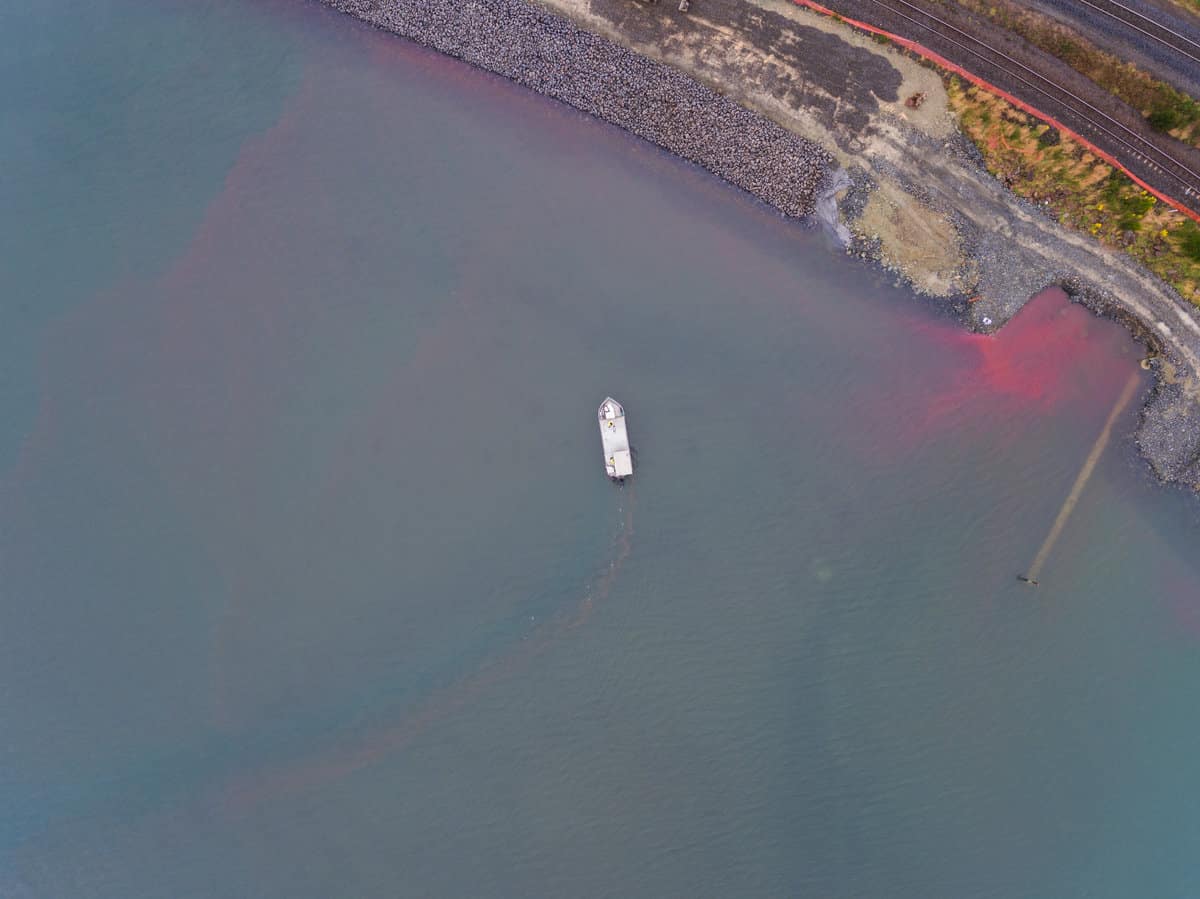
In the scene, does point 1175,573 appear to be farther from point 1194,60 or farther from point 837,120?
point 837,120

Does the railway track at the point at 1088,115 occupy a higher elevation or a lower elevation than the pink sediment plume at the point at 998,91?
higher

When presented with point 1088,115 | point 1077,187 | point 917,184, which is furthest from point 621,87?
point 1077,187

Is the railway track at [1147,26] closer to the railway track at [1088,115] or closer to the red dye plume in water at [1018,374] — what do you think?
the railway track at [1088,115]

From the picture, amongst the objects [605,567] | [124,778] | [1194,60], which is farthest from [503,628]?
[1194,60]

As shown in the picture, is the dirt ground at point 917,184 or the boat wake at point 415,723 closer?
the boat wake at point 415,723

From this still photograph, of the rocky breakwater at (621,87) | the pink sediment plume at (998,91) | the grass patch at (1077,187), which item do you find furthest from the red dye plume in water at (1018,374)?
the rocky breakwater at (621,87)

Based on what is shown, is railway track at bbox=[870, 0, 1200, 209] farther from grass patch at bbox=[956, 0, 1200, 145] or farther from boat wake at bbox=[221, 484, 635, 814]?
boat wake at bbox=[221, 484, 635, 814]

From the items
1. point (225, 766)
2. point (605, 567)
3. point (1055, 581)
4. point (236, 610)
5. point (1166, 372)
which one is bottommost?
point (225, 766)
